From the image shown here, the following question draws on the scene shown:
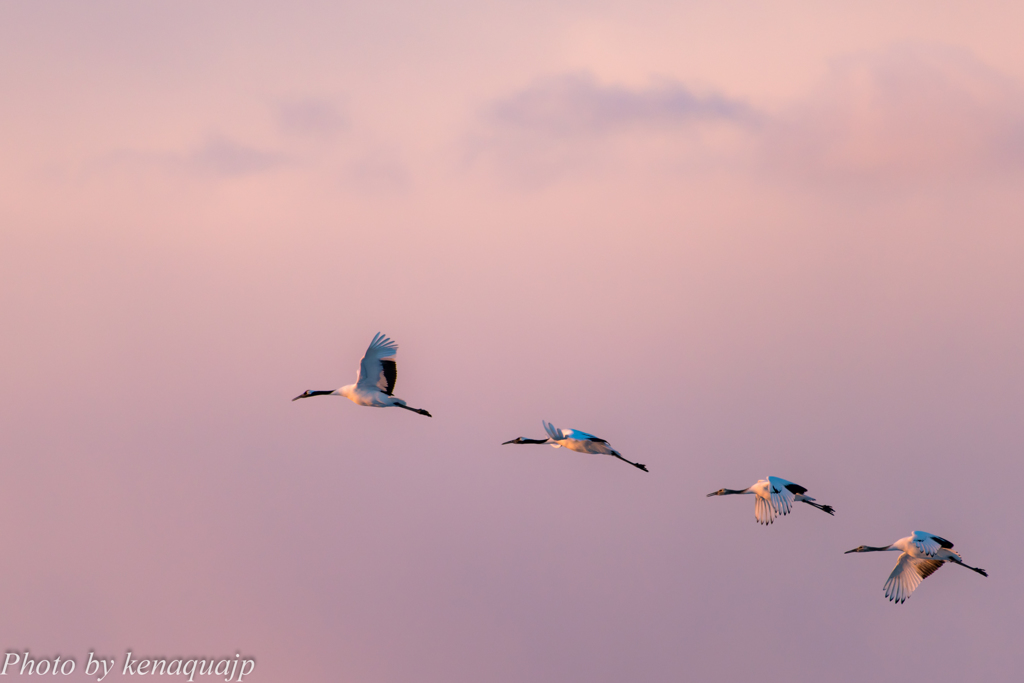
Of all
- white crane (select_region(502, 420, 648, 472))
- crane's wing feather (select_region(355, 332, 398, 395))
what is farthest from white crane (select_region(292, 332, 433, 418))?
white crane (select_region(502, 420, 648, 472))

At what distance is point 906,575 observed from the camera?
119 feet

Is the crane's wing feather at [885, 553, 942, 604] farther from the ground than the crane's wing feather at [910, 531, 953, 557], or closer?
closer

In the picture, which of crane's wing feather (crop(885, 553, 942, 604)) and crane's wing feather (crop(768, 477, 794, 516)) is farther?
crane's wing feather (crop(885, 553, 942, 604))

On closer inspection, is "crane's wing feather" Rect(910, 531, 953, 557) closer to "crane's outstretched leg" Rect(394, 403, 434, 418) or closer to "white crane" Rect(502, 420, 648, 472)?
"white crane" Rect(502, 420, 648, 472)

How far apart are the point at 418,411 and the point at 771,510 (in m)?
11.1

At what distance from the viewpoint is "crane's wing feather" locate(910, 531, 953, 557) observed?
34688 millimetres

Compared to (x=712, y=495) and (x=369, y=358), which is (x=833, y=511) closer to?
(x=712, y=495)

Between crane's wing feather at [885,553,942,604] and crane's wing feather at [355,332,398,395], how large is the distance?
1691 centimetres

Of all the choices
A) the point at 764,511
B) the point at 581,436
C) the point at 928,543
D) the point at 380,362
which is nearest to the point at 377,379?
the point at 380,362

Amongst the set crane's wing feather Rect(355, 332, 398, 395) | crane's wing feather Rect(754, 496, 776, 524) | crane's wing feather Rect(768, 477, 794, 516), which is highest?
crane's wing feather Rect(355, 332, 398, 395)

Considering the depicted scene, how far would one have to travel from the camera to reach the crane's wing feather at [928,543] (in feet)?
114

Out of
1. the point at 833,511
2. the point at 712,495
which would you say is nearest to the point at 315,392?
the point at 712,495

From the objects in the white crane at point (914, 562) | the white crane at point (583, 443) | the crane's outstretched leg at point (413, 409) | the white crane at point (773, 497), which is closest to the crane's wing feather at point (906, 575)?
the white crane at point (914, 562)

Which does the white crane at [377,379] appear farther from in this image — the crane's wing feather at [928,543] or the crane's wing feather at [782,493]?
the crane's wing feather at [928,543]
